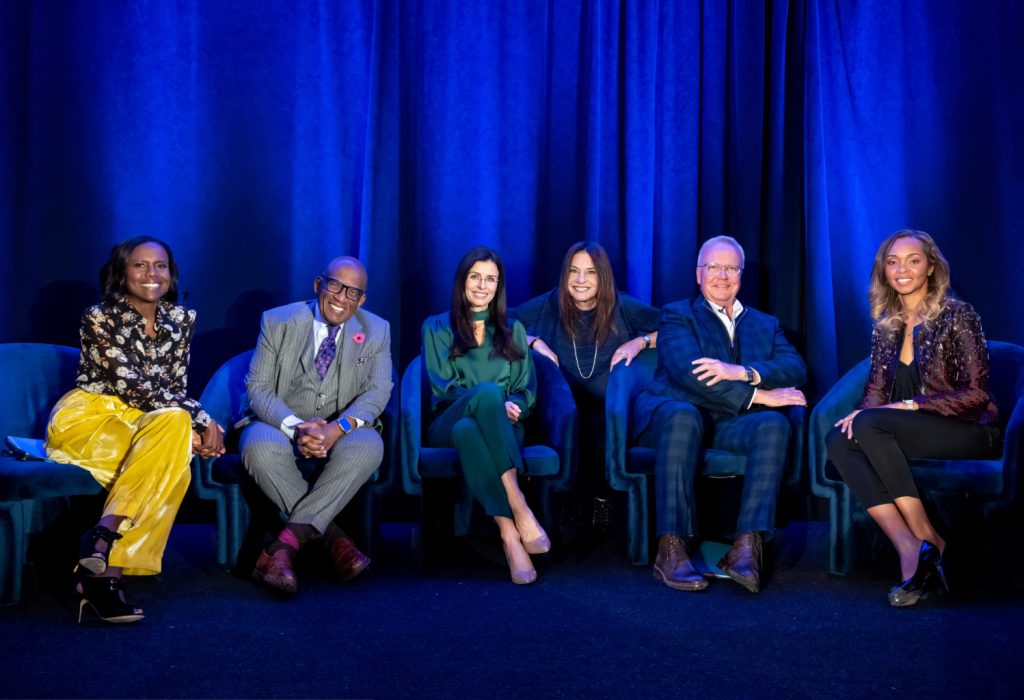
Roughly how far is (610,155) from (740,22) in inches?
32.7

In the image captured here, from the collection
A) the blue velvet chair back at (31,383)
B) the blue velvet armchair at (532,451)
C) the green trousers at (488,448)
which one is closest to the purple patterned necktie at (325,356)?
the blue velvet armchair at (532,451)

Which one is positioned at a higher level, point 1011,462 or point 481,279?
point 481,279

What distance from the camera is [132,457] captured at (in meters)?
3.16

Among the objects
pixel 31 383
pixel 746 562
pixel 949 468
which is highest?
pixel 31 383

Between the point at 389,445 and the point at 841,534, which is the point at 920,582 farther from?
the point at 389,445

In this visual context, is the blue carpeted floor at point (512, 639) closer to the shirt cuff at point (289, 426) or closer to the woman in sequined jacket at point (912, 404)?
the woman in sequined jacket at point (912, 404)

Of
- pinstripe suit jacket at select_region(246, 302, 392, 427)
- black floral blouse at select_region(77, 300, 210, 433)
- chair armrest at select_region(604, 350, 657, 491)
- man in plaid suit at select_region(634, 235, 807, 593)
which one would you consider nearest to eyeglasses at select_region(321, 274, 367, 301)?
pinstripe suit jacket at select_region(246, 302, 392, 427)

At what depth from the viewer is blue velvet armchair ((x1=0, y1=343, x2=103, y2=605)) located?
3051mm

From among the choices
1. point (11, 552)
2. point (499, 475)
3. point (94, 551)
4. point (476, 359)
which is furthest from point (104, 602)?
point (476, 359)

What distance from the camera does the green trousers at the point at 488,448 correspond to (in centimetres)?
338

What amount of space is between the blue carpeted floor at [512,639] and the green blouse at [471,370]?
2.09ft

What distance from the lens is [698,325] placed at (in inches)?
150

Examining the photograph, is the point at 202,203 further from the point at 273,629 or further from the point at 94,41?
the point at 273,629

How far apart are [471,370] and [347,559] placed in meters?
0.84
